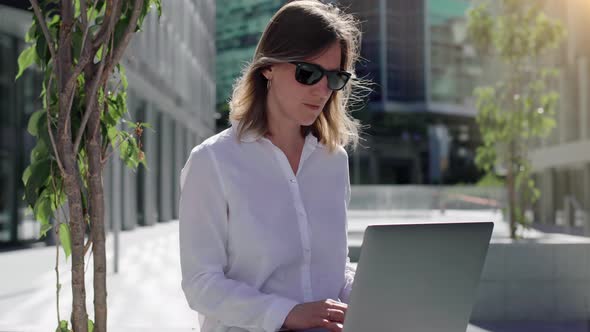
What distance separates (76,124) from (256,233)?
1.13 metres

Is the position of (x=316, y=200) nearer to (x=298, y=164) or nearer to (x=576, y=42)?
(x=298, y=164)

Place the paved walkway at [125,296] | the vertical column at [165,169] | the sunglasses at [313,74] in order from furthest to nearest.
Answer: the vertical column at [165,169], the paved walkway at [125,296], the sunglasses at [313,74]

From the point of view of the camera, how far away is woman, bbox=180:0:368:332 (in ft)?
6.28

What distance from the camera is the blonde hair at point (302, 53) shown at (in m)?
2.01

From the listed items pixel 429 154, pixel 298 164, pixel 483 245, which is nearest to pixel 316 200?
pixel 298 164

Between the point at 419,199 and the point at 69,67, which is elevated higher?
the point at 69,67

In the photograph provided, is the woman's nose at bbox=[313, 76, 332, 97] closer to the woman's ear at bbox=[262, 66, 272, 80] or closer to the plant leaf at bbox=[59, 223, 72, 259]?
the woman's ear at bbox=[262, 66, 272, 80]

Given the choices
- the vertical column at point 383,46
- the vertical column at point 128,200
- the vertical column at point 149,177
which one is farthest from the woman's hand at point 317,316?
the vertical column at point 383,46

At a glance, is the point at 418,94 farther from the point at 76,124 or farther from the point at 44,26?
the point at 44,26

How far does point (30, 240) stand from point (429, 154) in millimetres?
56681

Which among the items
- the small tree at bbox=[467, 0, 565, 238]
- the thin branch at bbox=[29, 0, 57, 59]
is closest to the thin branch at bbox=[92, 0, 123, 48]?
the thin branch at bbox=[29, 0, 57, 59]

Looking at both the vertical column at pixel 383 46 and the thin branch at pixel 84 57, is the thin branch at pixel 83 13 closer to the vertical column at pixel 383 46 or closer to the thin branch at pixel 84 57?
the thin branch at pixel 84 57

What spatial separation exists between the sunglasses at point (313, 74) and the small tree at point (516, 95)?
1354 cm

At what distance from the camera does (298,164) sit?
2.18 meters
